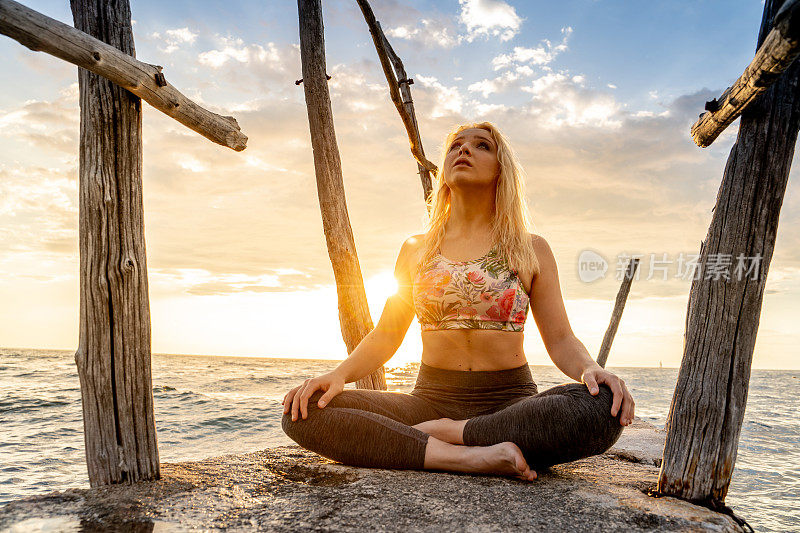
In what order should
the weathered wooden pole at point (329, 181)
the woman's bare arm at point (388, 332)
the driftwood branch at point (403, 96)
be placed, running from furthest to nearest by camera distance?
the driftwood branch at point (403, 96) → the weathered wooden pole at point (329, 181) → the woman's bare arm at point (388, 332)

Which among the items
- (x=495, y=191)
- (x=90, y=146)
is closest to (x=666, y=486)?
(x=495, y=191)

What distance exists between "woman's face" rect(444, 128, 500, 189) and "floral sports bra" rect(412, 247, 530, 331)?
0.48 meters

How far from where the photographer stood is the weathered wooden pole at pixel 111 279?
215 centimetres

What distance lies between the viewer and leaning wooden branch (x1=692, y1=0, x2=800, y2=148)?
1723 millimetres

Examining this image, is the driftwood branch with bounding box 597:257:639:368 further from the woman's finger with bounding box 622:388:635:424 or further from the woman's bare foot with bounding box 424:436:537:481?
the woman's bare foot with bounding box 424:436:537:481

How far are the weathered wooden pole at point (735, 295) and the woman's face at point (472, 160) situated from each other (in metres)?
1.35

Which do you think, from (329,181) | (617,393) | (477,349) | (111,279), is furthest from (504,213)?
(111,279)

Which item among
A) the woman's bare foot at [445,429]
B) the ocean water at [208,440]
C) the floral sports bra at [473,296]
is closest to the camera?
the woman's bare foot at [445,429]

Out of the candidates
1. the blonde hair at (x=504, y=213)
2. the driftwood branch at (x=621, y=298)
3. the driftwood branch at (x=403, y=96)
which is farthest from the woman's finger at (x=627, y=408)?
the driftwood branch at (x=621, y=298)

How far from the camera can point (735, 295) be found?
2158 mm

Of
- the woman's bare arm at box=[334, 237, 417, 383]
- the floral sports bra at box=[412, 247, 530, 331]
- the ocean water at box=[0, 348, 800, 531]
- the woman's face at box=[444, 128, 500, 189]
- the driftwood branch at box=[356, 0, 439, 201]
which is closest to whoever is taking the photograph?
the floral sports bra at box=[412, 247, 530, 331]

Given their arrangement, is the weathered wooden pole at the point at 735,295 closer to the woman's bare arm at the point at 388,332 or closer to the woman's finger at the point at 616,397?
the woman's finger at the point at 616,397

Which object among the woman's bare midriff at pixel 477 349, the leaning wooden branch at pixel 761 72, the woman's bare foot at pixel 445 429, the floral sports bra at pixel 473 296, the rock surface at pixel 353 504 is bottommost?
the rock surface at pixel 353 504

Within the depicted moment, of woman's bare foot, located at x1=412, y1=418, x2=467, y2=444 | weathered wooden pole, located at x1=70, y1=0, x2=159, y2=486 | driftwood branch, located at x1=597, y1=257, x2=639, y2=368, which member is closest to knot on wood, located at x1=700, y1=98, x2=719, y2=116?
woman's bare foot, located at x1=412, y1=418, x2=467, y2=444
